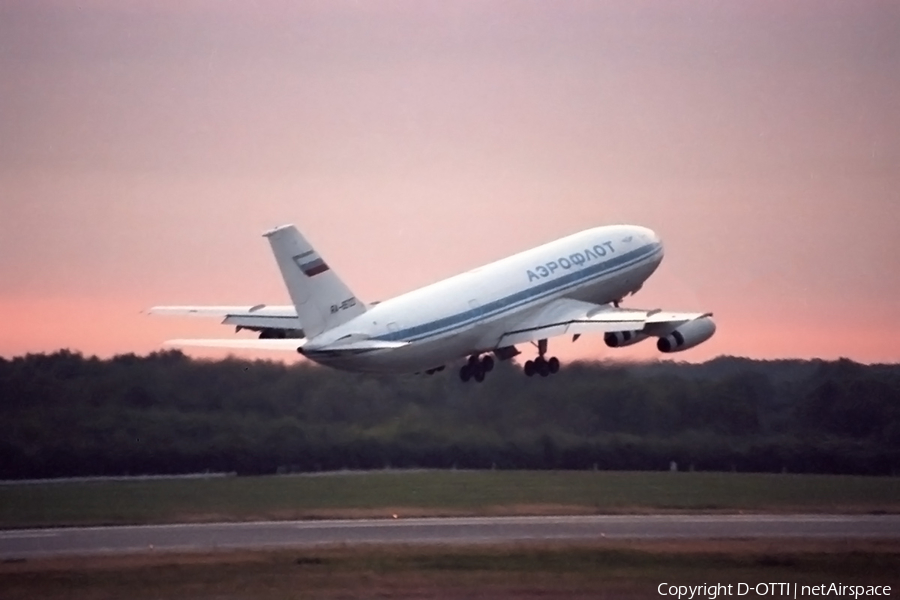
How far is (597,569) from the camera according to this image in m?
61.3

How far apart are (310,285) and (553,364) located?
14861 mm

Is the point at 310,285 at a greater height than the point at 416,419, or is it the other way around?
the point at 310,285

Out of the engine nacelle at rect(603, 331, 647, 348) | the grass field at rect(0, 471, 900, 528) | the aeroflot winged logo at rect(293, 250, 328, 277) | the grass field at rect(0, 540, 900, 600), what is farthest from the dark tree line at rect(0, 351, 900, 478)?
the grass field at rect(0, 540, 900, 600)

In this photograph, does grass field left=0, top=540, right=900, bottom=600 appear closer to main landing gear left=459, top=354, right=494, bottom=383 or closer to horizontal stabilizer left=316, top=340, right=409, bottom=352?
horizontal stabilizer left=316, top=340, right=409, bottom=352

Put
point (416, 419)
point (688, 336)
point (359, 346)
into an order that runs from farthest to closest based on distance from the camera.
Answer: point (416, 419), point (688, 336), point (359, 346)

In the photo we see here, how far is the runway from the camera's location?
2598 inches

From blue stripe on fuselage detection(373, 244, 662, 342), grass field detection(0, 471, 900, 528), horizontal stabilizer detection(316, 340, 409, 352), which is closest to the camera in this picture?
horizontal stabilizer detection(316, 340, 409, 352)

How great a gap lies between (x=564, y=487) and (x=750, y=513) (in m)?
7.49

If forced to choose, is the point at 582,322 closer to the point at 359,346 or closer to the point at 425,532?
the point at 359,346

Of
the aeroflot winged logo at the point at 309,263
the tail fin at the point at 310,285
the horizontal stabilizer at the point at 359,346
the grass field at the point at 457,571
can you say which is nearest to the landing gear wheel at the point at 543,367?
the horizontal stabilizer at the point at 359,346

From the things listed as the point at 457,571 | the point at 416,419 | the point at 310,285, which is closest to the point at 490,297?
the point at 416,419

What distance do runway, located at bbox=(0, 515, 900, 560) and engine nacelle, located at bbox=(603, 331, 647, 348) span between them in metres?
12.8

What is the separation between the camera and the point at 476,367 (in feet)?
272

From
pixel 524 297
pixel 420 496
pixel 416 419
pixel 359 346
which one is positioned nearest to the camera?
pixel 359 346
